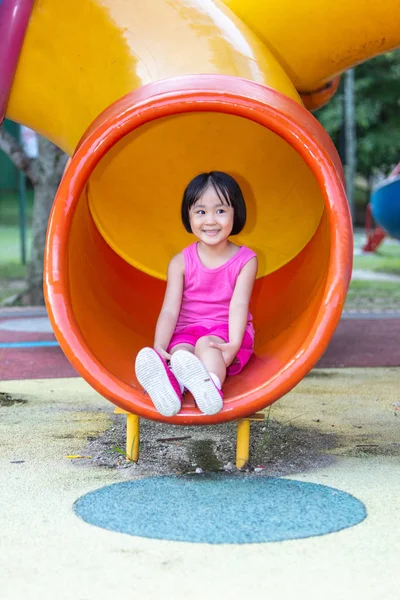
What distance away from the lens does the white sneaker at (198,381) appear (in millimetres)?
2891

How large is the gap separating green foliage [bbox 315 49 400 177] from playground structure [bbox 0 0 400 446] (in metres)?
22.6

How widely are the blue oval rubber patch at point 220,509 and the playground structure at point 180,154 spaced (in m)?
0.23

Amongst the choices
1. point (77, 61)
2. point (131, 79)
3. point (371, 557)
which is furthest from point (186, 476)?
point (77, 61)

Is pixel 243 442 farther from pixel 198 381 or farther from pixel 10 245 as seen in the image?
pixel 10 245

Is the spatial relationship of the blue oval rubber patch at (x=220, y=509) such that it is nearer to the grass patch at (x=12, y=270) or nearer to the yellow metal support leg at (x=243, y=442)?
the yellow metal support leg at (x=243, y=442)

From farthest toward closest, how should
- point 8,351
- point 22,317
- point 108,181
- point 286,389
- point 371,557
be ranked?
point 22,317
point 8,351
point 108,181
point 286,389
point 371,557

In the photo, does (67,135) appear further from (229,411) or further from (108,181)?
(229,411)

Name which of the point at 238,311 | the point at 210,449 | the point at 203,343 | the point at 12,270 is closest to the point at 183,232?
the point at 238,311

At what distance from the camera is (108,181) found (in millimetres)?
4355

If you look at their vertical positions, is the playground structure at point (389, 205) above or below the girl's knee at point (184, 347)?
above

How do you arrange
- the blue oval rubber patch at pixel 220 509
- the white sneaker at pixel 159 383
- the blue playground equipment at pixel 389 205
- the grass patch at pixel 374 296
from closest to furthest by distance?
the blue oval rubber patch at pixel 220 509 < the white sneaker at pixel 159 383 < the grass patch at pixel 374 296 < the blue playground equipment at pixel 389 205

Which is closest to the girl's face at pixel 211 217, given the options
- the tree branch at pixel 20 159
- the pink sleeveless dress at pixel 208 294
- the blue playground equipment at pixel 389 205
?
the pink sleeveless dress at pixel 208 294

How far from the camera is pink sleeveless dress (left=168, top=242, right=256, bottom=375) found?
3.50 metres

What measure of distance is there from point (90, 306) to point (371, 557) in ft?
5.73
